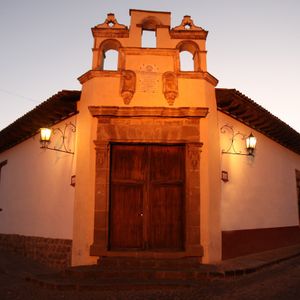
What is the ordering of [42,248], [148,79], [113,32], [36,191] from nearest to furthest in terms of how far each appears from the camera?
[148,79] < [113,32] < [42,248] < [36,191]

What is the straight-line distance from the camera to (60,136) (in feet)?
28.6

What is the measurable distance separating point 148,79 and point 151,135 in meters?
1.27

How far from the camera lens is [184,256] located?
6785mm

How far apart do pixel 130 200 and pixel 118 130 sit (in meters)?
1.49

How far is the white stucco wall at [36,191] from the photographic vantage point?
815cm

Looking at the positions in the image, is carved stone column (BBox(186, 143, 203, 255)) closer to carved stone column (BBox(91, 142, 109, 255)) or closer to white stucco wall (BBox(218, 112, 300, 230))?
white stucco wall (BBox(218, 112, 300, 230))

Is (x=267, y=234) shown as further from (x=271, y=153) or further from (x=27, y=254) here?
(x=27, y=254)

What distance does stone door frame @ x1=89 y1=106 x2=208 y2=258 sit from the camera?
23.1 feet

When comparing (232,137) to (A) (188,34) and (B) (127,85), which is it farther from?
(B) (127,85)

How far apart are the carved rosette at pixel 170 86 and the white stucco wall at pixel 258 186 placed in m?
1.41

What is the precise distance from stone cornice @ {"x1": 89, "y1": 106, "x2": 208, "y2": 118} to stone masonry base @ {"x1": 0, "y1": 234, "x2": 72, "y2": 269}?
291 cm

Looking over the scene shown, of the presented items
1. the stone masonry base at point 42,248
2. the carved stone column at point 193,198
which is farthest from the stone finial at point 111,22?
the stone masonry base at point 42,248

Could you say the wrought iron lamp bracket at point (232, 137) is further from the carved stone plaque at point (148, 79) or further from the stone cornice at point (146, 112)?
the carved stone plaque at point (148, 79)

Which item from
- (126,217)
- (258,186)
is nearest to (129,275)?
(126,217)
